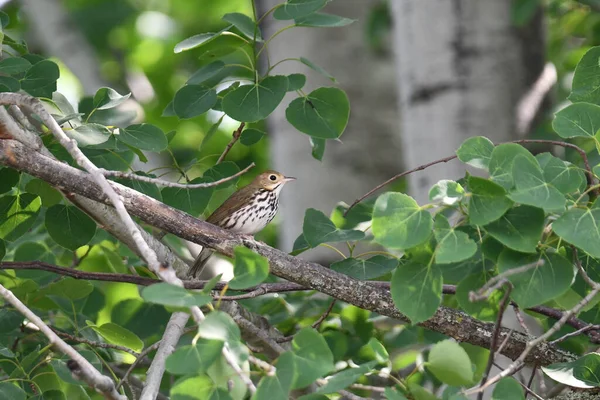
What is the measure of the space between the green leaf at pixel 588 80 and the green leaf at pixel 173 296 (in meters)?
1.23

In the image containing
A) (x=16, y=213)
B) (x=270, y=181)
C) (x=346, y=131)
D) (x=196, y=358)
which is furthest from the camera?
(x=346, y=131)

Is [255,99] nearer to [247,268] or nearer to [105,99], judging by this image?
[105,99]

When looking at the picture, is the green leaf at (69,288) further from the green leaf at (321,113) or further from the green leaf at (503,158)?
the green leaf at (503,158)

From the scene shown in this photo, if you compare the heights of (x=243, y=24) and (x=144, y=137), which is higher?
(x=243, y=24)

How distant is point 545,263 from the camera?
5.80 ft

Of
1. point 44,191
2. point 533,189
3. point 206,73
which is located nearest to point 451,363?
point 533,189

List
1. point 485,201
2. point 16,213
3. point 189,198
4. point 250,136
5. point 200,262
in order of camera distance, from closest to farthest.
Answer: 1. point 485,201
2. point 16,213
3. point 189,198
4. point 250,136
5. point 200,262

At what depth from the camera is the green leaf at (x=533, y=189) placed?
1652mm

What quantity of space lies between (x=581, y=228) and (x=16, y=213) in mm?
1483

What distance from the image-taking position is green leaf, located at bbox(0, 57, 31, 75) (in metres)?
2.21

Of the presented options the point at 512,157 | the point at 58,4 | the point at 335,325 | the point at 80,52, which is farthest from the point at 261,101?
the point at 58,4

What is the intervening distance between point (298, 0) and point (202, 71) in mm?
334

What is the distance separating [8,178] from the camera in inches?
91.4

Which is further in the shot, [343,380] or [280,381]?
[343,380]
